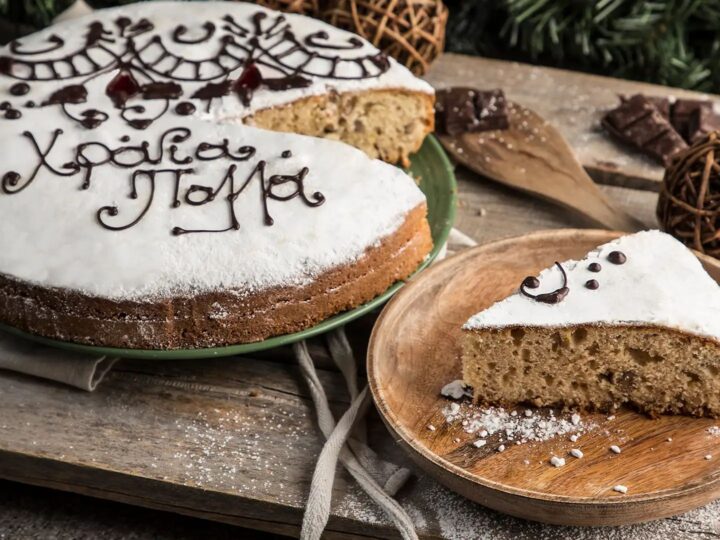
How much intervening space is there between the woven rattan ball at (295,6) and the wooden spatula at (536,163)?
2.42ft

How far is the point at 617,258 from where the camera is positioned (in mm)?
2473

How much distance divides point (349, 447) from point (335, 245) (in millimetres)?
543

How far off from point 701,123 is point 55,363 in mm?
2417

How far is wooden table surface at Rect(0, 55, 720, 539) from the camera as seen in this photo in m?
2.25

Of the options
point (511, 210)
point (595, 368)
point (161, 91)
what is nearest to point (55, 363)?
point (161, 91)

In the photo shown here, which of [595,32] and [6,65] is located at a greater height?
[6,65]

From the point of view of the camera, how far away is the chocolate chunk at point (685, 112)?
3.62 metres

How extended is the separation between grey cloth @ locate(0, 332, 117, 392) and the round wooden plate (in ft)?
2.53

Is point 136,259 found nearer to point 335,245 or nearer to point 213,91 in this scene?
point 335,245

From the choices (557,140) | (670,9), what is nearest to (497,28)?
(670,9)

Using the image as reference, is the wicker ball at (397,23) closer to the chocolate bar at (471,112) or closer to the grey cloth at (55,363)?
the chocolate bar at (471,112)

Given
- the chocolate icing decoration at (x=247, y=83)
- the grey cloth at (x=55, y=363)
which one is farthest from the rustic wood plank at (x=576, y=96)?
the grey cloth at (x=55, y=363)

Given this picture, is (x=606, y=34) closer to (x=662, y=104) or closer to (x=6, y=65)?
(x=662, y=104)

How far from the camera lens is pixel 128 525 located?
8.36ft
